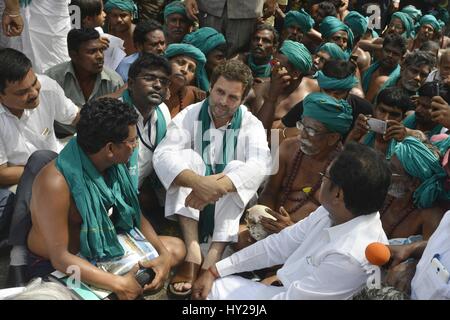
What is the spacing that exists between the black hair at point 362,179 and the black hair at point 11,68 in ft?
6.93

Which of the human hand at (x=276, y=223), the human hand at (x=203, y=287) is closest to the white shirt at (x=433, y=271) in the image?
the human hand at (x=276, y=223)

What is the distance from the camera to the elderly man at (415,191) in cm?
303

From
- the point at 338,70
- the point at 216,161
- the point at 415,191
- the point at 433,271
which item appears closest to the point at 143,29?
the point at 338,70

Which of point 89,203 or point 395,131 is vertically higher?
point 395,131

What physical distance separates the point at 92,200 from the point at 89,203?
1.4 inches

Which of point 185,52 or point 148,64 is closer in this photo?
point 148,64

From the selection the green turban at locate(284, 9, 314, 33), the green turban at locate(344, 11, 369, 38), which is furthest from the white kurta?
the green turban at locate(344, 11, 369, 38)

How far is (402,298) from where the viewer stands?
217 centimetres

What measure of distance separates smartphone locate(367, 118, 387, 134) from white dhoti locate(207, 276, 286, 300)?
153 centimetres

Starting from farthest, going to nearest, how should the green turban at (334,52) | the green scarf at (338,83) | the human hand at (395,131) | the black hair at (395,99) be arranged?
1. the green turban at (334,52)
2. the green scarf at (338,83)
3. the black hair at (395,99)
4. the human hand at (395,131)

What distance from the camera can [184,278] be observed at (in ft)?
11.0

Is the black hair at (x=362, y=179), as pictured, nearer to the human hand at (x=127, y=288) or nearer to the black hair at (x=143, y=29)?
the human hand at (x=127, y=288)

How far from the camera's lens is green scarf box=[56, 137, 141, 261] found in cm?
281

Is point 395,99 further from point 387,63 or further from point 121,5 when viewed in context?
point 121,5
